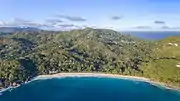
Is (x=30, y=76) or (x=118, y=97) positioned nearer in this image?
(x=118, y=97)

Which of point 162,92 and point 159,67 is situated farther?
point 159,67

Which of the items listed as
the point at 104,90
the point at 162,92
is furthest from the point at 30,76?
the point at 162,92

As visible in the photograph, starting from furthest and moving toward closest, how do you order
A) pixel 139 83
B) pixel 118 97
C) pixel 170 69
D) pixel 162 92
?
pixel 170 69 < pixel 139 83 < pixel 162 92 < pixel 118 97

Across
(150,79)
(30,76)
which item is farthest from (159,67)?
(30,76)

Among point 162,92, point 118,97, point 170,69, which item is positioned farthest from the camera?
point 170,69

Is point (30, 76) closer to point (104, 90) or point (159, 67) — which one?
point (104, 90)

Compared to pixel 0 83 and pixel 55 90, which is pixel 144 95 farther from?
pixel 0 83
